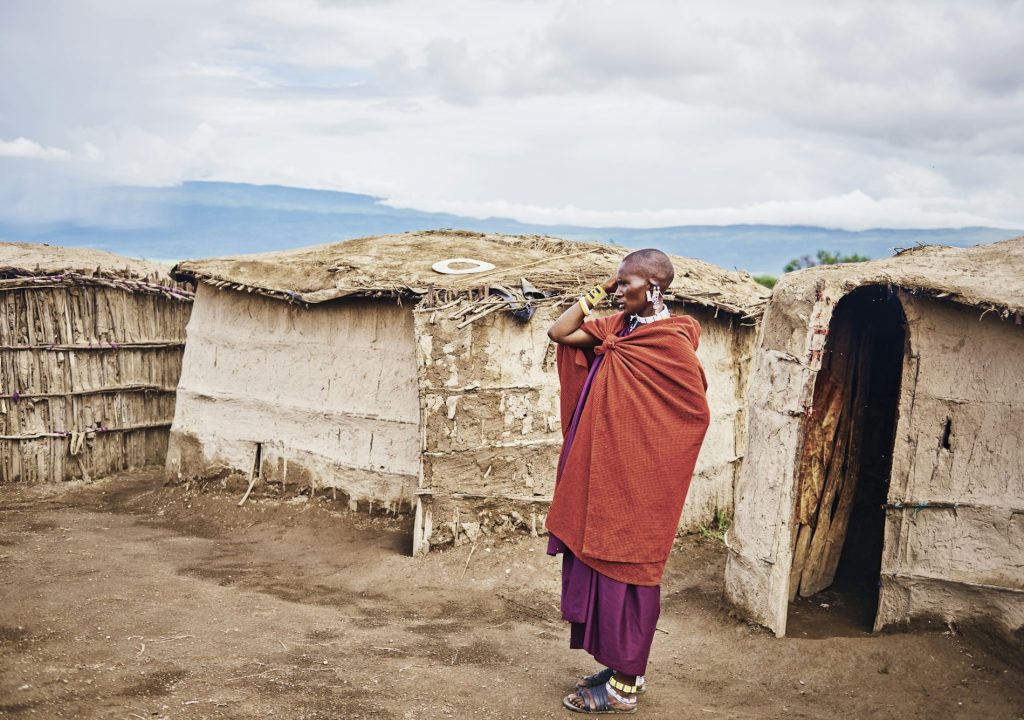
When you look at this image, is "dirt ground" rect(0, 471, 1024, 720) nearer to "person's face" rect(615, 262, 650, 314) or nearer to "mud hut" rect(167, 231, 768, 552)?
"mud hut" rect(167, 231, 768, 552)

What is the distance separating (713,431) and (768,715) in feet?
12.8

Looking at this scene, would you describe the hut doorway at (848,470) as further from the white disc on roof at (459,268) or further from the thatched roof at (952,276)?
the white disc on roof at (459,268)

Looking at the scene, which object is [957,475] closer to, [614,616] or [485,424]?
[614,616]

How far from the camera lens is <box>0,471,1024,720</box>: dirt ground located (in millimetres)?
4586

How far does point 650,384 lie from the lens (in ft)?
14.5

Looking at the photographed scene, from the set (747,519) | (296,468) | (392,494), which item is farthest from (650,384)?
(296,468)

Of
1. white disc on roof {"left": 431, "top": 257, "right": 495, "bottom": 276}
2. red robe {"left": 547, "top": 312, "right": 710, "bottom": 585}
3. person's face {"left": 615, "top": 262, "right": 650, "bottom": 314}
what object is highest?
person's face {"left": 615, "top": 262, "right": 650, "bottom": 314}

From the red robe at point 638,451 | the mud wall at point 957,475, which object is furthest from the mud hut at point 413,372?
the red robe at point 638,451

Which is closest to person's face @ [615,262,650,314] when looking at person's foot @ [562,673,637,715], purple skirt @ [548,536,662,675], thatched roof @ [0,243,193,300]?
purple skirt @ [548,536,662,675]

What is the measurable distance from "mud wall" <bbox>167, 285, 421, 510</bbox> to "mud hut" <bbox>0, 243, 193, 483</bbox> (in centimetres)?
91

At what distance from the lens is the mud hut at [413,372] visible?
7.30 m

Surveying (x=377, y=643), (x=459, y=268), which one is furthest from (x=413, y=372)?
(x=377, y=643)

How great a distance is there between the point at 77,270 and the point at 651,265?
23.4 feet

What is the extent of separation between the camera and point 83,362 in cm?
972
